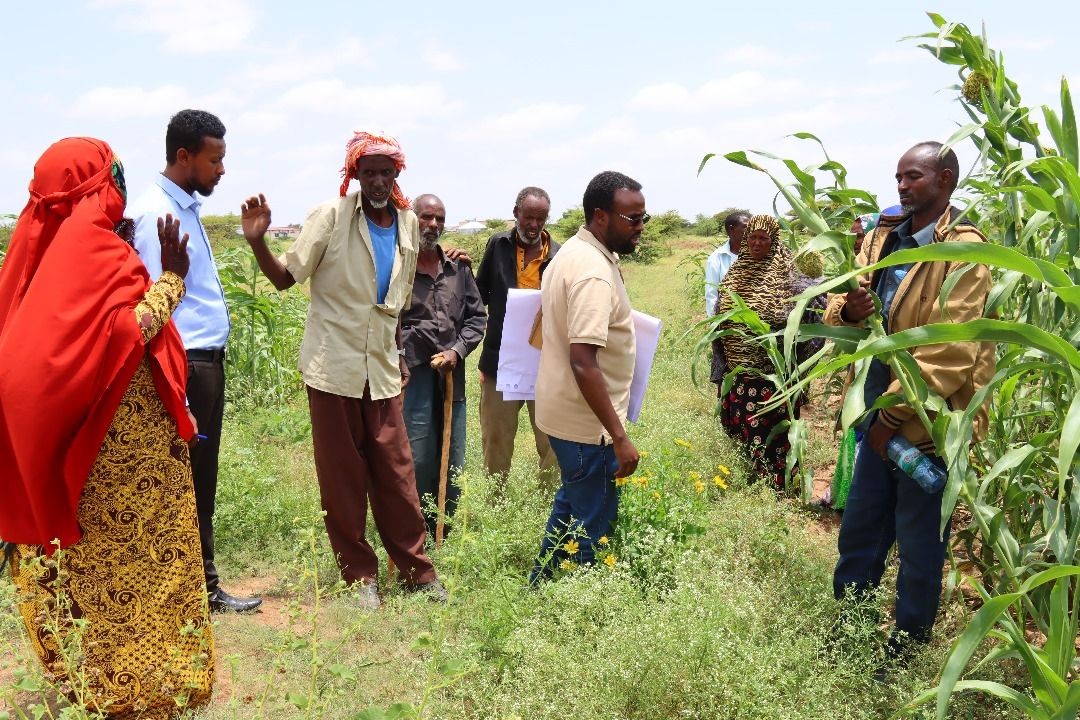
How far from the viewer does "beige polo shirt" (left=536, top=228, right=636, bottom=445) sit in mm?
3020

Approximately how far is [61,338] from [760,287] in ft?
11.7

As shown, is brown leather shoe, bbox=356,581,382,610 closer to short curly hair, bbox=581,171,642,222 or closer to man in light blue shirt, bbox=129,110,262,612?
man in light blue shirt, bbox=129,110,262,612

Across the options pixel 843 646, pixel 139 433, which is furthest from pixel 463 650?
pixel 843 646

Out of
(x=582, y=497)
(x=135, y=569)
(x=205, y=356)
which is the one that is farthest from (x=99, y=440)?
(x=582, y=497)

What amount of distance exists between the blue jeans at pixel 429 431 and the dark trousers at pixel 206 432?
101 centimetres

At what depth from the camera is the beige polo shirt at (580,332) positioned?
3.02m

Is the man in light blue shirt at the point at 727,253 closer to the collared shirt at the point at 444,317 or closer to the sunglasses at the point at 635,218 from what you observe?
the collared shirt at the point at 444,317

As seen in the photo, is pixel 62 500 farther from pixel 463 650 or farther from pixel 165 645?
pixel 463 650

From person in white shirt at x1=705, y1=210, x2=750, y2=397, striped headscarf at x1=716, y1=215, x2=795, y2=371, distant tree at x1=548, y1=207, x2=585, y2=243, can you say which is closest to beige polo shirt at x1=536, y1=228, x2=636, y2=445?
striped headscarf at x1=716, y1=215, x2=795, y2=371

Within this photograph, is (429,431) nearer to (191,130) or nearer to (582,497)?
(582,497)

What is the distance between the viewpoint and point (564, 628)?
9.96ft

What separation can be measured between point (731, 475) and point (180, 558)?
125 inches

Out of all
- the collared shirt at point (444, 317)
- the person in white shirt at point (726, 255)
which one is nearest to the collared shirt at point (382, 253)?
the collared shirt at point (444, 317)

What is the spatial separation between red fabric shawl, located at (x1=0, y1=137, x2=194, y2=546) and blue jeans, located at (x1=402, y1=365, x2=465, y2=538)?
1.77m
